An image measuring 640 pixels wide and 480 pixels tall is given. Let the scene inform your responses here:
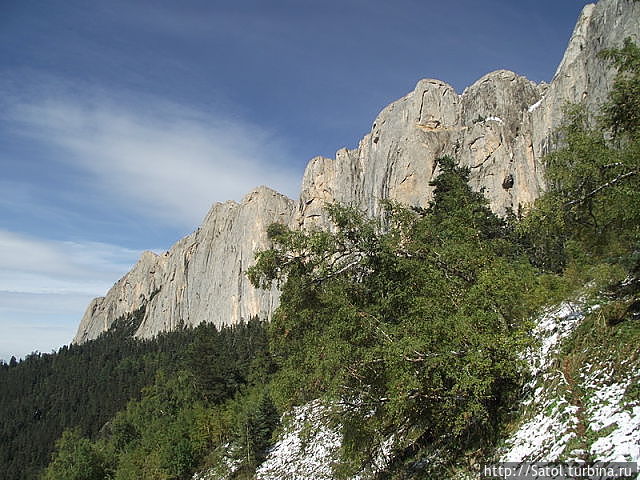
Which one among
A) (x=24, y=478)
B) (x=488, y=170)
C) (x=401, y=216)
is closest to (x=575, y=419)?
(x=401, y=216)

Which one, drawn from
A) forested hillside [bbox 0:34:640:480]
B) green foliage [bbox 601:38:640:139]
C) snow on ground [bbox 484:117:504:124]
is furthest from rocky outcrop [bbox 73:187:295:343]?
green foliage [bbox 601:38:640:139]

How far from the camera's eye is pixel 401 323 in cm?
1138

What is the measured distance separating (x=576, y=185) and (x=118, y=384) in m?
125

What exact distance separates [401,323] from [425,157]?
84.7 metres

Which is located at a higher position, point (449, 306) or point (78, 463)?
point (449, 306)

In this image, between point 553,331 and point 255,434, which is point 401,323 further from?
point 255,434

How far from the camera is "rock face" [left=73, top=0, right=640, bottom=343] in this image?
66.6 metres

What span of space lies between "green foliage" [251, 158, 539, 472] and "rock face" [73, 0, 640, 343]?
5.26 ft

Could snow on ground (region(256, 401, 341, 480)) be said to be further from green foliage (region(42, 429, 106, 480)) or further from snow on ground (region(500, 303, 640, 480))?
green foliage (region(42, 429, 106, 480))

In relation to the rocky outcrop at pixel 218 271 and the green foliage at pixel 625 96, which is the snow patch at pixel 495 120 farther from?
the green foliage at pixel 625 96

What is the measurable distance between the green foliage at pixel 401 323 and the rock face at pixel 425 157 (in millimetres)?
1604

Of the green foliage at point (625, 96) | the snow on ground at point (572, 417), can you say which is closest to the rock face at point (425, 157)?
the snow on ground at point (572, 417)

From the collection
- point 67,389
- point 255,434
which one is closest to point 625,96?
point 255,434

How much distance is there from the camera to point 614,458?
22.8 ft
